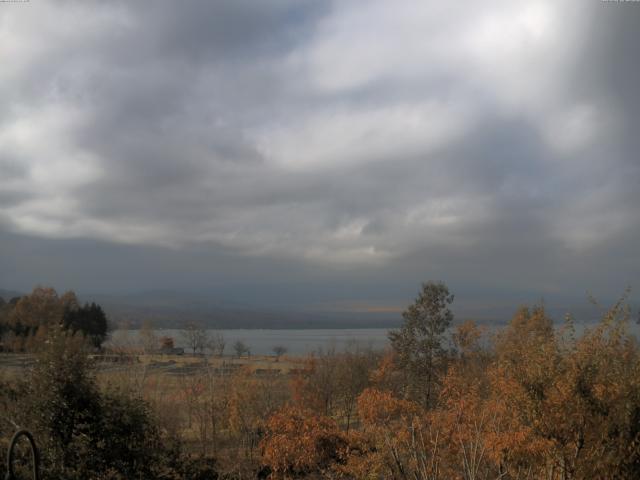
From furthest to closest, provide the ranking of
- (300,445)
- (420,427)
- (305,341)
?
(305,341), (300,445), (420,427)

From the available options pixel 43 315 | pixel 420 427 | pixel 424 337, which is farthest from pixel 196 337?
pixel 420 427

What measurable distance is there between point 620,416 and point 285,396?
73.4 ft

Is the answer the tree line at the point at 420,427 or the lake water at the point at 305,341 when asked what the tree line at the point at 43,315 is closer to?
the lake water at the point at 305,341

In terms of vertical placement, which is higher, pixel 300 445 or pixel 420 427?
pixel 420 427

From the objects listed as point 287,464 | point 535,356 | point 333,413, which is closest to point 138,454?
point 287,464

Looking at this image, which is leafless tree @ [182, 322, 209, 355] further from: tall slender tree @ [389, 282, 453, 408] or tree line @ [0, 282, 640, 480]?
tree line @ [0, 282, 640, 480]

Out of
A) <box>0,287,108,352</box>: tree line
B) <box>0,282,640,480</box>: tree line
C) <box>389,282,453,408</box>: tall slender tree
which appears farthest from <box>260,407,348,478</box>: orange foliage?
<box>0,287,108,352</box>: tree line

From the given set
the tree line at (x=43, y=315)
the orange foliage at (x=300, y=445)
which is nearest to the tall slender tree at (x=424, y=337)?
the orange foliage at (x=300, y=445)

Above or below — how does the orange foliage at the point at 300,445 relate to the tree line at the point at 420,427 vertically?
below

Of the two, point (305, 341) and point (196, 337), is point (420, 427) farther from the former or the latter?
point (305, 341)

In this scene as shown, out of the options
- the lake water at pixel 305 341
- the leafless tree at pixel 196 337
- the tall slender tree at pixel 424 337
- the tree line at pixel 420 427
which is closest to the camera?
the tree line at pixel 420 427

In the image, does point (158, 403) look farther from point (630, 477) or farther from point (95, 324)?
point (95, 324)

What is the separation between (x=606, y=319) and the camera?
1433cm

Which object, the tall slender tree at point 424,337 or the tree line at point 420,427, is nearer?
the tree line at point 420,427
